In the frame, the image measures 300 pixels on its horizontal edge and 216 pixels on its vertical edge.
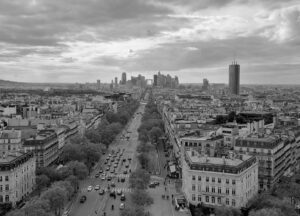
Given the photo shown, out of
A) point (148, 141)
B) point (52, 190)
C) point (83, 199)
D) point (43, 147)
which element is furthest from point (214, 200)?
point (148, 141)

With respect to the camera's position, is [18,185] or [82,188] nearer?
[18,185]

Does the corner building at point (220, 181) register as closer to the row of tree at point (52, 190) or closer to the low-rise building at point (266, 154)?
the low-rise building at point (266, 154)

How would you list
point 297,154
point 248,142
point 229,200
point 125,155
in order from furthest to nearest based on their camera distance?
point 125,155
point 297,154
point 248,142
point 229,200

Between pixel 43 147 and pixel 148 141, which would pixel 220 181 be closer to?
pixel 43 147

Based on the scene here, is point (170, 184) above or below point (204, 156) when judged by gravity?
below

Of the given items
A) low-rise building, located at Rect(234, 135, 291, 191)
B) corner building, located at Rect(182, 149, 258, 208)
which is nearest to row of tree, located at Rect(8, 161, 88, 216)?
corner building, located at Rect(182, 149, 258, 208)

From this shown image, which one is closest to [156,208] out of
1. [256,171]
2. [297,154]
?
[256,171]

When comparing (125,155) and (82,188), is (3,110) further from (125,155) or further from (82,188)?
(82,188)

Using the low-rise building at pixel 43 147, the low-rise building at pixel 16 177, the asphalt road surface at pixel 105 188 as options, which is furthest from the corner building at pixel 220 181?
the low-rise building at pixel 43 147
